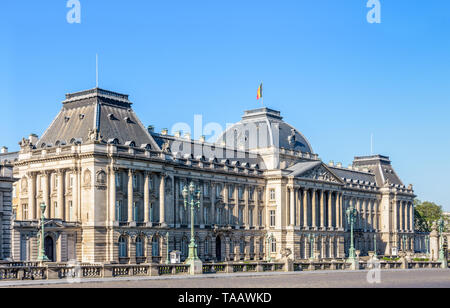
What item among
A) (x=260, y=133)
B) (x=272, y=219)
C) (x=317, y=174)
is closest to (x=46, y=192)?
(x=272, y=219)

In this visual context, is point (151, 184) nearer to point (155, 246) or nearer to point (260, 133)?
point (155, 246)

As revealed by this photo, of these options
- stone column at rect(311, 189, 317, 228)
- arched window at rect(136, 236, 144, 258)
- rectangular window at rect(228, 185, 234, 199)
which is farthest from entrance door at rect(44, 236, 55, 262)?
stone column at rect(311, 189, 317, 228)

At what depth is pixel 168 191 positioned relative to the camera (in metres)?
103

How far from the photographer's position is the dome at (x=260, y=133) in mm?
130000

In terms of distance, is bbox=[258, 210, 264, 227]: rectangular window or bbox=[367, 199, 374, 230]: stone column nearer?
bbox=[258, 210, 264, 227]: rectangular window

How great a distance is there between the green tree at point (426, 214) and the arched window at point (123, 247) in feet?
363

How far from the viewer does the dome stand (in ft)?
427

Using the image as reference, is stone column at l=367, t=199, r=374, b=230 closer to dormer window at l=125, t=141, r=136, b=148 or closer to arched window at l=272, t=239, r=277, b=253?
arched window at l=272, t=239, r=277, b=253

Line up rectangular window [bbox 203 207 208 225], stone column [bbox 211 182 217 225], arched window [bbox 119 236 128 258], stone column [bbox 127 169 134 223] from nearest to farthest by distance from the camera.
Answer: arched window [bbox 119 236 128 258] → stone column [bbox 127 169 134 223] → rectangular window [bbox 203 207 208 225] → stone column [bbox 211 182 217 225]

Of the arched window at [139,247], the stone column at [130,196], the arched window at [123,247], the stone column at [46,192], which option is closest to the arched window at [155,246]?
the arched window at [139,247]

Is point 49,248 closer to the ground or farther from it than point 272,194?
closer to the ground

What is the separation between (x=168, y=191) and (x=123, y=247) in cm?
1195

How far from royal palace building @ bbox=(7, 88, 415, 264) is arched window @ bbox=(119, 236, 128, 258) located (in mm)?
130

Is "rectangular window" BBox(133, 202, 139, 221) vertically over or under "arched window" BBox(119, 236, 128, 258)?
over
